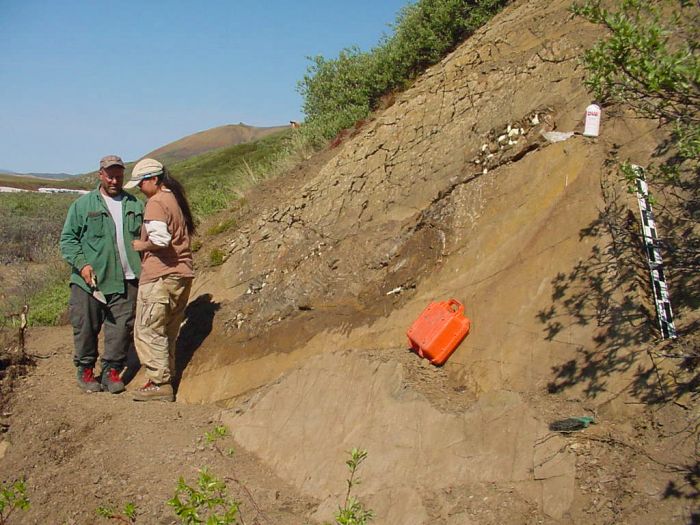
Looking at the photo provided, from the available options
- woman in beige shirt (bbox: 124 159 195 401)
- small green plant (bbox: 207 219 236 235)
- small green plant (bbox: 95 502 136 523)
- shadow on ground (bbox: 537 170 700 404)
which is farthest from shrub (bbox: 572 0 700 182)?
small green plant (bbox: 207 219 236 235)

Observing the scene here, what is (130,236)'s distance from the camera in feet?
21.2

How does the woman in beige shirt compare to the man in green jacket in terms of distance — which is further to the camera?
the man in green jacket

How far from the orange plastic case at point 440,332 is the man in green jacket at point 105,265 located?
2993 millimetres

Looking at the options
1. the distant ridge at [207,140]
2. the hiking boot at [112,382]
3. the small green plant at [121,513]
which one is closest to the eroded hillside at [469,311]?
the hiking boot at [112,382]

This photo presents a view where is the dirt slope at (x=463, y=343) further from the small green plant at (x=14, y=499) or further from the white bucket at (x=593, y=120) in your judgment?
the small green plant at (x=14, y=499)

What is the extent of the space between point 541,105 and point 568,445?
328 cm

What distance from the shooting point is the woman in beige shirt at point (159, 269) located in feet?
19.6

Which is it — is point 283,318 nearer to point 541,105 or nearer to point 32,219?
point 541,105

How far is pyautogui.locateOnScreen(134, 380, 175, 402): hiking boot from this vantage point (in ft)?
20.4

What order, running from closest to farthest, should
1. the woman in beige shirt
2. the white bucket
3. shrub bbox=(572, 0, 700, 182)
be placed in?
1. shrub bbox=(572, 0, 700, 182)
2. the white bucket
3. the woman in beige shirt

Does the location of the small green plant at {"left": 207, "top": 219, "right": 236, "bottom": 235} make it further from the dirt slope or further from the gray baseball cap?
the gray baseball cap

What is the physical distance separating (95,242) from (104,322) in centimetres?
81

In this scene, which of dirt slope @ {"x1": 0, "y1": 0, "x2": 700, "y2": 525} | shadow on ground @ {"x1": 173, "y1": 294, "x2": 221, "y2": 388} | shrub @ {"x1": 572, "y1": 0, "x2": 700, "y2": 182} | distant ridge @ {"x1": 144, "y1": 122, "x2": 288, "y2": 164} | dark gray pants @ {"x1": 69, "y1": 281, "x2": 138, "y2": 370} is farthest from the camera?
distant ridge @ {"x1": 144, "y1": 122, "x2": 288, "y2": 164}

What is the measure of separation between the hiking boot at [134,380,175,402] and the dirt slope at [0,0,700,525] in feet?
0.56
